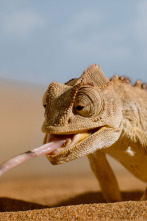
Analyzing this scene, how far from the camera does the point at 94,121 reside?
274 centimetres

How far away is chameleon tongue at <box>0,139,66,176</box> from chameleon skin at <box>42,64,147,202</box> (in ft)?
0.26

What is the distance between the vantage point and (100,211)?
7.39ft

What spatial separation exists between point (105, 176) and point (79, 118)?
1.49 m

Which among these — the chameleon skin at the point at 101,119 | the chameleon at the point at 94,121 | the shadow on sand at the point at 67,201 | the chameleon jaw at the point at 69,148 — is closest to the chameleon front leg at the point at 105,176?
the chameleon skin at the point at 101,119

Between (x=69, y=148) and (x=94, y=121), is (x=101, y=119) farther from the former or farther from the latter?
(x=69, y=148)

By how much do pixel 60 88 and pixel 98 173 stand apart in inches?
59.2

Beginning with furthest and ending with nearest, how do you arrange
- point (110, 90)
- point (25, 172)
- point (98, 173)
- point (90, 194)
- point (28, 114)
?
point (28, 114)
point (25, 172)
point (90, 194)
point (98, 173)
point (110, 90)

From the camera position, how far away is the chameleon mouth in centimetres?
246

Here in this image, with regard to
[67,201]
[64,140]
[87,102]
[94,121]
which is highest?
[87,102]

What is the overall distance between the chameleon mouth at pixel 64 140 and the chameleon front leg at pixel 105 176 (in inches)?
47.4

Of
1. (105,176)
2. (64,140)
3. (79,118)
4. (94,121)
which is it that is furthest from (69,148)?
(105,176)

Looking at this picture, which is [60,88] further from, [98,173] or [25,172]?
[25,172]

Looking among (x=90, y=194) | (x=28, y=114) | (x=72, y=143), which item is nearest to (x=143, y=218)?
(x=72, y=143)

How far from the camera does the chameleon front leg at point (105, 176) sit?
3.84 metres
